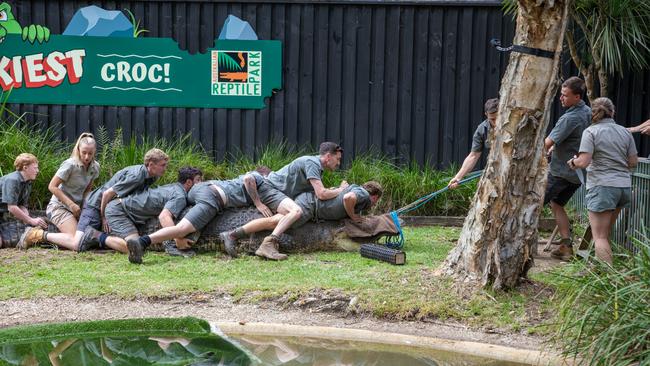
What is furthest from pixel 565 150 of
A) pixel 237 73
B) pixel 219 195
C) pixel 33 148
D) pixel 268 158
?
pixel 33 148

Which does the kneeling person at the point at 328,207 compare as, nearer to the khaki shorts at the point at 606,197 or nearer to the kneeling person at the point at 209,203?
the kneeling person at the point at 209,203

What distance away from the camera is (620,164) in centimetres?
730

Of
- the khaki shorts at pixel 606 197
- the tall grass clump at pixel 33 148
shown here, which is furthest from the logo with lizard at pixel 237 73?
the khaki shorts at pixel 606 197

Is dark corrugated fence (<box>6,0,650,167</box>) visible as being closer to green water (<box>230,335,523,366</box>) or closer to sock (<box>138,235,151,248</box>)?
sock (<box>138,235,151,248</box>)

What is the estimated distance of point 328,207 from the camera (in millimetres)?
8852

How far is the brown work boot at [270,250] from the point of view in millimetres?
8305

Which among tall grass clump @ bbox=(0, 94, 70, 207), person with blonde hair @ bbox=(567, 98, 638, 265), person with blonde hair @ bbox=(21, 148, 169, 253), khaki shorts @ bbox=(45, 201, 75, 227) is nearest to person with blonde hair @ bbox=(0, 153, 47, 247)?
khaki shorts @ bbox=(45, 201, 75, 227)

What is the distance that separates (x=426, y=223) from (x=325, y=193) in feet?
7.99

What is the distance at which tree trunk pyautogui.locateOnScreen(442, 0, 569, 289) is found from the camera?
656cm

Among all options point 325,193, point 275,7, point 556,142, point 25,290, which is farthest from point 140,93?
point 556,142

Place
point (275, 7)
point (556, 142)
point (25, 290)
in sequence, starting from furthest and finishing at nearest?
point (275, 7)
point (556, 142)
point (25, 290)

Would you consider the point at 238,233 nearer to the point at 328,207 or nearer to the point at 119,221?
the point at 328,207

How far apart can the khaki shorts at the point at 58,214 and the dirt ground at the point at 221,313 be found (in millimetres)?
2375

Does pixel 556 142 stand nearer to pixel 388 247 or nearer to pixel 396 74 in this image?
pixel 388 247
